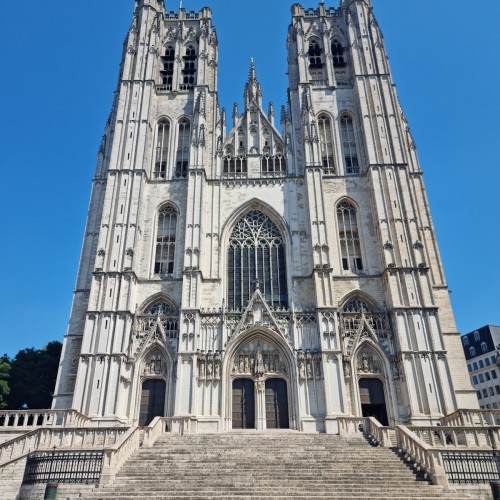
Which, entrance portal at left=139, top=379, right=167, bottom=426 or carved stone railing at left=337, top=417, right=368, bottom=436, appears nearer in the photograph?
carved stone railing at left=337, top=417, right=368, bottom=436

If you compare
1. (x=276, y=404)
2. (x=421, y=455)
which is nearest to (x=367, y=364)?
(x=276, y=404)

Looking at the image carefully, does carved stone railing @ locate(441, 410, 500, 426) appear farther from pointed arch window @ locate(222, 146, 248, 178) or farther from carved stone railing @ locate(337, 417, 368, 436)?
pointed arch window @ locate(222, 146, 248, 178)

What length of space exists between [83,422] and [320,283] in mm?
13471

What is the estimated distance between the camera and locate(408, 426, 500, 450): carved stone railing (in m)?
16.1

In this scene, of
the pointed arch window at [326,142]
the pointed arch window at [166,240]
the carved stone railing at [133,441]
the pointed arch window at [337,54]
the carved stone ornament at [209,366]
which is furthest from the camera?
the pointed arch window at [337,54]

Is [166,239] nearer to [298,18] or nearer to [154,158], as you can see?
[154,158]

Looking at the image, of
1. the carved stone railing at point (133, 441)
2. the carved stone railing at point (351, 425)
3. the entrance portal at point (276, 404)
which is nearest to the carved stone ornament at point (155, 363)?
the carved stone railing at point (133, 441)

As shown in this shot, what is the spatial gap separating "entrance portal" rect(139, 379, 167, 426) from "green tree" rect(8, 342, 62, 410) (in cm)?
1360

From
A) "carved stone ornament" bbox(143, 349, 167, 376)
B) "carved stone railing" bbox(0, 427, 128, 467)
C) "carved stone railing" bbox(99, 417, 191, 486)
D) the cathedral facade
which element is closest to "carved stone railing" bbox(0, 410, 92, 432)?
the cathedral facade

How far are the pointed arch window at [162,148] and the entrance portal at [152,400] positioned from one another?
44.4 ft

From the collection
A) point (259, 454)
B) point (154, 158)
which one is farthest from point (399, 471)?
point (154, 158)

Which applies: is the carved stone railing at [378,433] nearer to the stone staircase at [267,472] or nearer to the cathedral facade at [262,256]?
the stone staircase at [267,472]

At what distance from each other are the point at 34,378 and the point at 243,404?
64.6 ft

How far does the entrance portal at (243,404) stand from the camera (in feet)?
75.8
